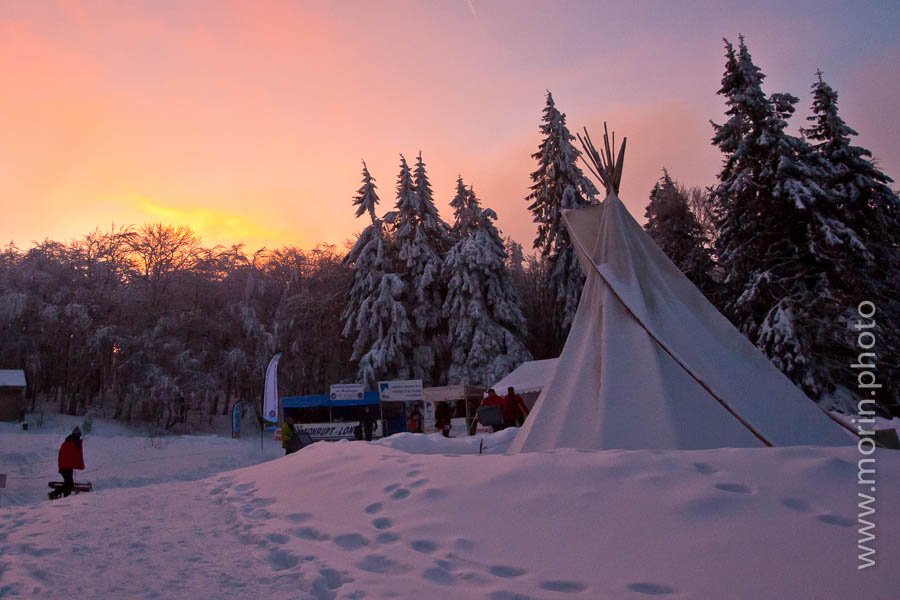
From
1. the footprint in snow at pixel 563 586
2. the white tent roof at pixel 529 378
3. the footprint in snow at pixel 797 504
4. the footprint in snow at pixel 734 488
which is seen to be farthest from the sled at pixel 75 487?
the footprint in snow at pixel 797 504

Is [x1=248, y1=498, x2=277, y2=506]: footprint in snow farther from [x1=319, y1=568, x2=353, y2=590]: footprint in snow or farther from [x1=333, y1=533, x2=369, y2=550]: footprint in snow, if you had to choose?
[x1=319, y1=568, x2=353, y2=590]: footprint in snow

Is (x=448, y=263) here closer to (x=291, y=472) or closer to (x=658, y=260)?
(x=658, y=260)

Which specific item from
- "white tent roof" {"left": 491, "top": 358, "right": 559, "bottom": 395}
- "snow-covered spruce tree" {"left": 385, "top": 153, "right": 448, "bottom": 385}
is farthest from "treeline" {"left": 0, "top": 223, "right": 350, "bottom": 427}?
"white tent roof" {"left": 491, "top": 358, "right": 559, "bottom": 395}

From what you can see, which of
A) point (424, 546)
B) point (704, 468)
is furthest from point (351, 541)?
point (704, 468)

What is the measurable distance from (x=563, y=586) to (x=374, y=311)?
27.9 metres

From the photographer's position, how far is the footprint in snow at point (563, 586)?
10.2 ft

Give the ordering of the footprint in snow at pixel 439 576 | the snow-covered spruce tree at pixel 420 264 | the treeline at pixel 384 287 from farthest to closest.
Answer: the snow-covered spruce tree at pixel 420 264 < the treeline at pixel 384 287 < the footprint in snow at pixel 439 576

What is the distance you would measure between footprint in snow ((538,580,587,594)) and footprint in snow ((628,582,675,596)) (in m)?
0.27

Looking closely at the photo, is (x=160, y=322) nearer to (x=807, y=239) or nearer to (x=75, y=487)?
(x=75, y=487)

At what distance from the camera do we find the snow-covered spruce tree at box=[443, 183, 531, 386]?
97.9 ft

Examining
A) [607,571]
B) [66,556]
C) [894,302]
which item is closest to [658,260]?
[607,571]

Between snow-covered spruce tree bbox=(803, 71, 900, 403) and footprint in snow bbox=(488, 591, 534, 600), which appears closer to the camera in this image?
footprint in snow bbox=(488, 591, 534, 600)

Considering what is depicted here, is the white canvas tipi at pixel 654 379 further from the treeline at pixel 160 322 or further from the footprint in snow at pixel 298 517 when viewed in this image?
the treeline at pixel 160 322

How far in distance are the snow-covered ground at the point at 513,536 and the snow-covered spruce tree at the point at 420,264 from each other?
25351mm
